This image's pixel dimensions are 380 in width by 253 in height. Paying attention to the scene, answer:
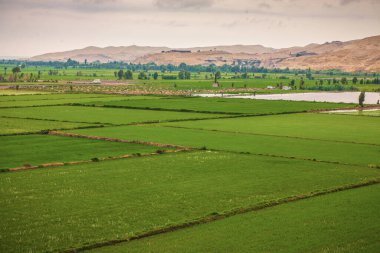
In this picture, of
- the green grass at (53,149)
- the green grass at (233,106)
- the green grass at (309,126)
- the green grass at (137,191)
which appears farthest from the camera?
the green grass at (233,106)

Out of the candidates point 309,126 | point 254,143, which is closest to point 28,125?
point 254,143

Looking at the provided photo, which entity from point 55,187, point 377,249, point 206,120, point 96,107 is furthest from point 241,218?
point 96,107

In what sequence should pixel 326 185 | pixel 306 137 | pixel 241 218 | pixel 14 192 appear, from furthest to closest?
pixel 306 137 → pixel 326 185 → pixel 14 192 → pixel 241 218

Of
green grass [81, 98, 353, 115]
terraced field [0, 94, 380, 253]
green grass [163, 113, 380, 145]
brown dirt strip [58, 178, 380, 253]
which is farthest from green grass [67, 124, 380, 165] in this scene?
green grass [81, 98, 353, 115]

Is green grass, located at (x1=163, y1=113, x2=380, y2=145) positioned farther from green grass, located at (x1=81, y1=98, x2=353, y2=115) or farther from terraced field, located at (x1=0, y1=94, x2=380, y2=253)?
green grass, located at (x1=81, y1=98, x2=353, y2=115)

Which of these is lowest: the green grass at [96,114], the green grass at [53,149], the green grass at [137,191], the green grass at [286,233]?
the green grass at [96,114]

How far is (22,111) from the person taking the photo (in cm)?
7456

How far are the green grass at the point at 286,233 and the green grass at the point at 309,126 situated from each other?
975 inches

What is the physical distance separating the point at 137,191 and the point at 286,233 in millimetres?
9419

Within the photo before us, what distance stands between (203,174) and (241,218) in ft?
31.6

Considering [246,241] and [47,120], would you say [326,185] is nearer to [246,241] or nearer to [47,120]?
[246,241]

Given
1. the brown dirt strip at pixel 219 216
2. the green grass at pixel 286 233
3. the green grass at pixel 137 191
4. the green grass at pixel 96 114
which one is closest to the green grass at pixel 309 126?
the green grass at pixel 96 114

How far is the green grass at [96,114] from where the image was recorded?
6588cm

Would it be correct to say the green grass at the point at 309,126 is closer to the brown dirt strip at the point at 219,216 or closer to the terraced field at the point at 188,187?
the terraced field at the point at 188,187
